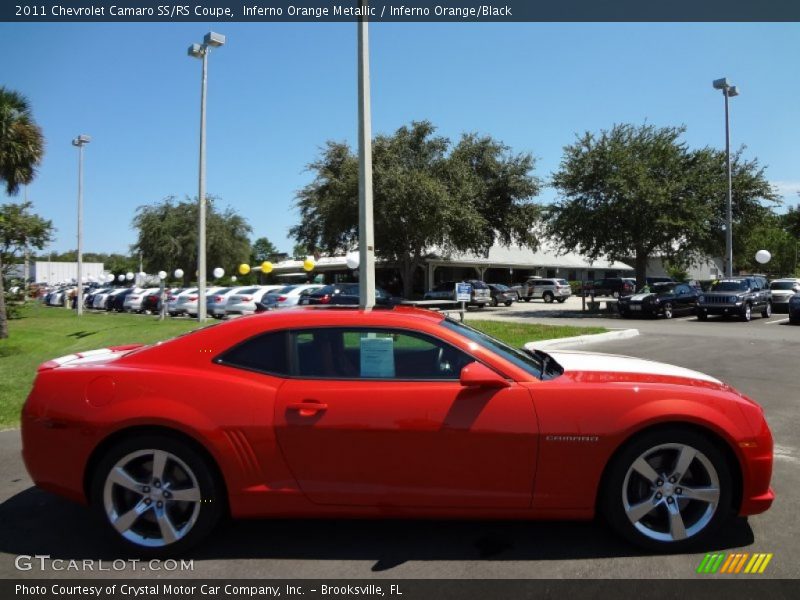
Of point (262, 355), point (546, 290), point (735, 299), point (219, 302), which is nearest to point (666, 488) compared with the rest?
point (262, 355)

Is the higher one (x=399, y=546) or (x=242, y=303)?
A: (x=242, y=303)

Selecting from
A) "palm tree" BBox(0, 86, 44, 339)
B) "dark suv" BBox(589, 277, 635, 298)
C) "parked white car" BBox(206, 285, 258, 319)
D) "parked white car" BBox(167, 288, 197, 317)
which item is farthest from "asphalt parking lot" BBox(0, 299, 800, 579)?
"dark suv" BBox(589, 277, 635, 298)

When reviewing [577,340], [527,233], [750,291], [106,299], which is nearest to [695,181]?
[750,291]

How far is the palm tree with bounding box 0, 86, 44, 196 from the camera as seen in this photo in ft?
65.2

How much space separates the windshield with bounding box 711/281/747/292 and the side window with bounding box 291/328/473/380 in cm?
2400

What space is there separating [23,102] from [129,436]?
21.4 meters

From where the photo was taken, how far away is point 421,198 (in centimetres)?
3072

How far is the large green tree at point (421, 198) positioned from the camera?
31.2 m

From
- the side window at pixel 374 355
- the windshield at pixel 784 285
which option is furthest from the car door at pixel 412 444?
the windshield at pixel 784 285

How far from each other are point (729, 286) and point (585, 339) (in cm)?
1266

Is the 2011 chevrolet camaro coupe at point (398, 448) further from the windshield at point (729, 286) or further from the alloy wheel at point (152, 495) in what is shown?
the windshield at point (729, 286)

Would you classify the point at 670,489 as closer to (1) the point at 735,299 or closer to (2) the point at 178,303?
(1) the point at 735,299

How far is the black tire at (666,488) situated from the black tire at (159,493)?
232 cm
